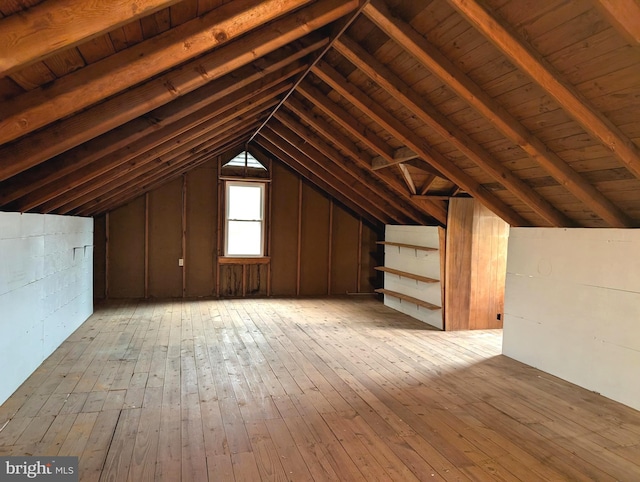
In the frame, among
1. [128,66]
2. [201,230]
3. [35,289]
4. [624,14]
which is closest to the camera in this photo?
[624,14]

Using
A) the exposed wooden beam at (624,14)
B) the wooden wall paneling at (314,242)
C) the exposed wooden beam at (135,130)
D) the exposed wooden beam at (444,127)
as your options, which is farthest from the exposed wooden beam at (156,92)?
the wooden wall paneling at (314,242)

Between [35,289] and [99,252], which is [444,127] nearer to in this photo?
[35,289]

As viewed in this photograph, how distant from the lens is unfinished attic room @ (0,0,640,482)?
2146 mm

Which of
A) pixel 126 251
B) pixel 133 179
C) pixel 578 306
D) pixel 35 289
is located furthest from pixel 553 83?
pixel 126 251

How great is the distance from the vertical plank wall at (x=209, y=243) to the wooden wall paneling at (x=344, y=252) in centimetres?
2

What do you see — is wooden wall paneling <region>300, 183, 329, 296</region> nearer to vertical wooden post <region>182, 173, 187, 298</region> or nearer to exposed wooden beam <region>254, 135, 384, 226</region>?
exposed wooden beam <region>254, 135, 384, 226</region>

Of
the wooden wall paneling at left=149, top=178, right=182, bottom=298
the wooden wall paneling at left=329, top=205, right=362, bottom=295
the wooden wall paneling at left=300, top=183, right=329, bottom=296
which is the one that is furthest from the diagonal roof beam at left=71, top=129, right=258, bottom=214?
the wooden wall paneling at left=329, top=205, right=362, bottom=295

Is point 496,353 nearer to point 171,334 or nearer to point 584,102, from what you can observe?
point 584,102

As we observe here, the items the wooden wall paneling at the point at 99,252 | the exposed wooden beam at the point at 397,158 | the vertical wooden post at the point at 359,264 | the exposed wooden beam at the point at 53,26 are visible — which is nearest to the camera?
the exposed wooden beam at the point at 53,26

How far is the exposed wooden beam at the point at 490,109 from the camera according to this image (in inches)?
107

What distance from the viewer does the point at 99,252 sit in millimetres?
7016

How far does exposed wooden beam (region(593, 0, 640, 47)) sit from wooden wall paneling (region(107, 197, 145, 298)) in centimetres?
695

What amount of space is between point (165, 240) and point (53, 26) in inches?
245

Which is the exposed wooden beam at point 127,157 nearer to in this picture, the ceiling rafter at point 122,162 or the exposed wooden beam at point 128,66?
the ceiling rafter at point 122,162
